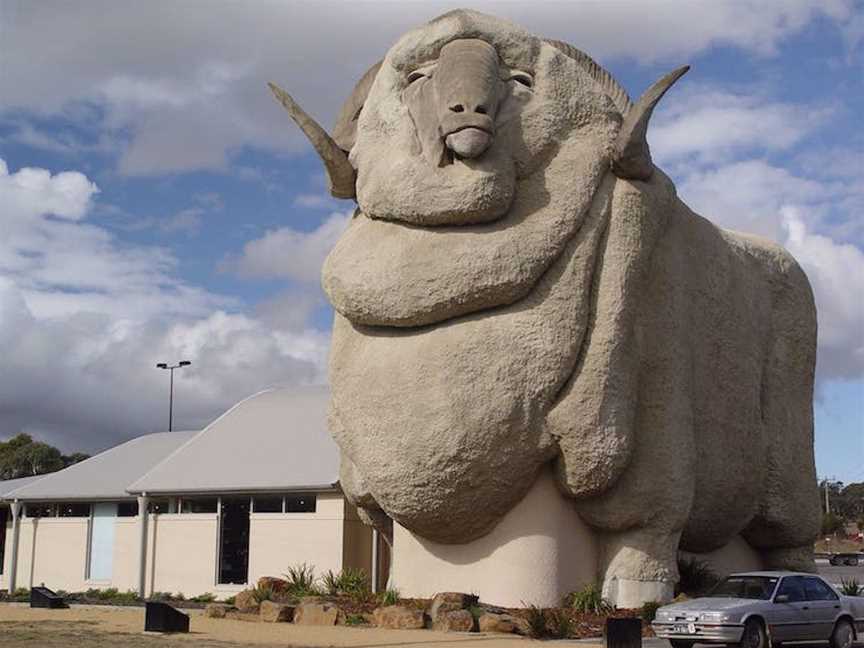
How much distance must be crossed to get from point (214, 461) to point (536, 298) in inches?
545

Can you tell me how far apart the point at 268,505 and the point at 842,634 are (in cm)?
1404

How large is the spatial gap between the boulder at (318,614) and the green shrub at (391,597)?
0.60 m

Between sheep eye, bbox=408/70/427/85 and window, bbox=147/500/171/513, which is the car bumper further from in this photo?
window, bbox=147/500/171/513

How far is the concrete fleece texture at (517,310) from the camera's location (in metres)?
13.9

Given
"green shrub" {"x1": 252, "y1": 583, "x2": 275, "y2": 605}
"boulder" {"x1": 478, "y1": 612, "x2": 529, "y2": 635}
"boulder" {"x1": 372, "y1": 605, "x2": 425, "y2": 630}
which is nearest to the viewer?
"boulder" {"x1": 478, "y1": 612, "x2": 529, "y2": 635}

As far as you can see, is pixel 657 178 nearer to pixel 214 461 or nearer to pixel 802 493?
pixel 802 493

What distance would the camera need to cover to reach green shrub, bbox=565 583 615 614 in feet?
46.8

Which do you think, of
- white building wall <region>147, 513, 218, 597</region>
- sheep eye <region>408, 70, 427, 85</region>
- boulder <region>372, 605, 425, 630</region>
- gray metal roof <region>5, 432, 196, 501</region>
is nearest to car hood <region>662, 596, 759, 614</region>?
boulder <region>372, 605, 425, 630</region>

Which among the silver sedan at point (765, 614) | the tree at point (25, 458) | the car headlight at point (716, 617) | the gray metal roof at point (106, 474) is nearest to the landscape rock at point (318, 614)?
the silver sedan at point (765, 614)

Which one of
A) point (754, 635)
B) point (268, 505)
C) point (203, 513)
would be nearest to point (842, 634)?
point (754, 635)

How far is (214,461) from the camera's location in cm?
2598

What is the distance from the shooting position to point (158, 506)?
87.0ft

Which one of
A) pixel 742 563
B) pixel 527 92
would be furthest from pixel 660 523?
pixel 527 92

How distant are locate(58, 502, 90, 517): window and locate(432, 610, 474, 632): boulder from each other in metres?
16.8
